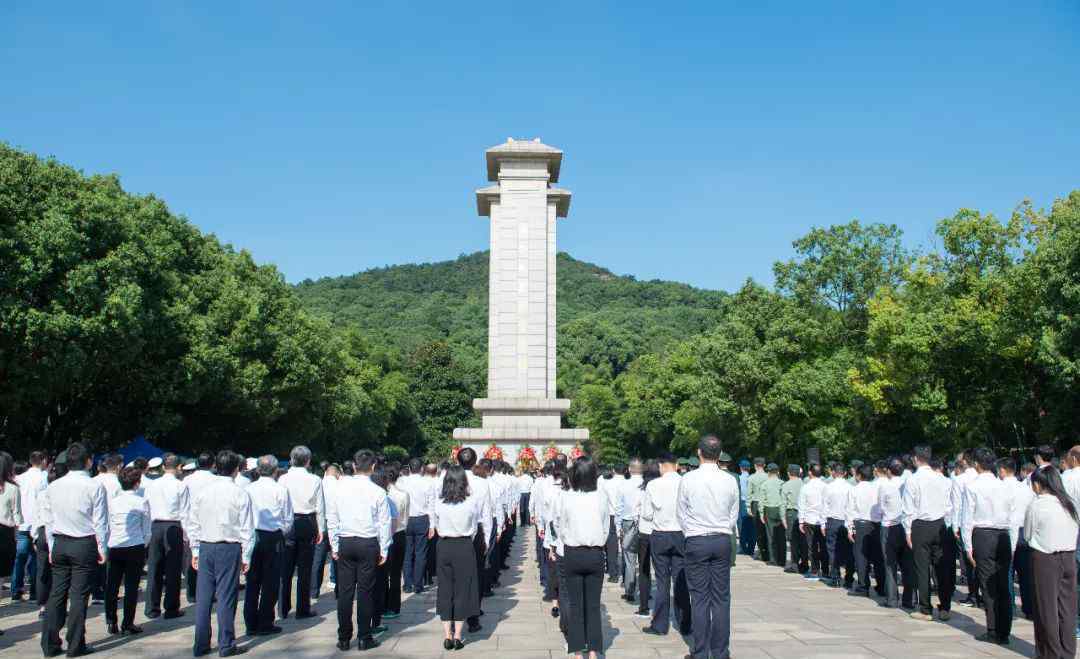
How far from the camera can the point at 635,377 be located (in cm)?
6850

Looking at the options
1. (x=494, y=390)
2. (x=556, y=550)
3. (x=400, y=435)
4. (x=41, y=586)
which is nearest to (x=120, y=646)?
(x=41, y=586)

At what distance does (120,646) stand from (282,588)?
193cm

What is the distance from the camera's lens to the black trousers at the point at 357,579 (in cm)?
901

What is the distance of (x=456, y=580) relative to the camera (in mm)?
9000

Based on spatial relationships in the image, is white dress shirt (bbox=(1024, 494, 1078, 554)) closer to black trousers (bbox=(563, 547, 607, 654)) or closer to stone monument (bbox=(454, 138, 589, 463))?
black trousers (bbox=(563, 547, 607, 654))

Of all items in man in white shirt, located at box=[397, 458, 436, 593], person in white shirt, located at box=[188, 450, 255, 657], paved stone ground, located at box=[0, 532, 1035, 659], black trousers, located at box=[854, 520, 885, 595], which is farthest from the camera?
black trousers, located at box=[854, 520, 885, 595]

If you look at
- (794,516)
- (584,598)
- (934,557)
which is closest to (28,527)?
(584,598)

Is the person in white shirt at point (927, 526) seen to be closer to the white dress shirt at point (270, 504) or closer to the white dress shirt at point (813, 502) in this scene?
the white dress shirt at point (813, 502)

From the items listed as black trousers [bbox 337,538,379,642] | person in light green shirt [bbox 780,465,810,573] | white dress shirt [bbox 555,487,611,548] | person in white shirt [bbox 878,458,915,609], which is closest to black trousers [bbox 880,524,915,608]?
person in white shirt [bbox 878,458,915,609]

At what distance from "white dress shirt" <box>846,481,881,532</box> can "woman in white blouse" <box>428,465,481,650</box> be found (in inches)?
247

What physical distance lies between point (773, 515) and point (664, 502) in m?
7.51

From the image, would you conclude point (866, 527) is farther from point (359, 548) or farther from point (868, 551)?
point (359, 548)

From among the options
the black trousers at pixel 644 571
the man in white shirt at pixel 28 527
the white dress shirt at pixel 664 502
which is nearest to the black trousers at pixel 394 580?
the black trousers at pixel 644 571

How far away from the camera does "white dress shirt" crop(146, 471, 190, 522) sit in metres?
10.8
